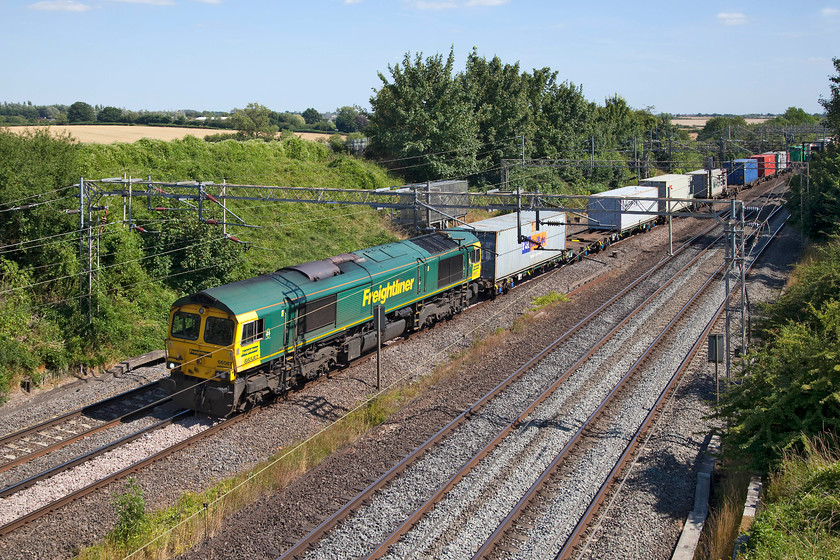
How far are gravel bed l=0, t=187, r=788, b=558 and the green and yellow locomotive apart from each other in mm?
844

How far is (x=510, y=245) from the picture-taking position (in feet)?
92.3

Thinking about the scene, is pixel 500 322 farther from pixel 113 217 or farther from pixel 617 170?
pixel 617 170

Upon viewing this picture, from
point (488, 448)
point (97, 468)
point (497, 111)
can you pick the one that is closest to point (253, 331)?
point (97, 468)

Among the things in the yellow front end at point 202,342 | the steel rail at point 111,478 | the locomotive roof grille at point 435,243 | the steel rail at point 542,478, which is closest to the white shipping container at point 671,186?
the locomotive roof grille at point 435,243

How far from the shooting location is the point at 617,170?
210 feet

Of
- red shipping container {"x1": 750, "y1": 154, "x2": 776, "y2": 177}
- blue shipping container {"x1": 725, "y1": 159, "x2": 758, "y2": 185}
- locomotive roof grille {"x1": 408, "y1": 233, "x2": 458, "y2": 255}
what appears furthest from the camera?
red shipping container {"x1": 750, "y1": 154, "x2": 776, "y2": 177}

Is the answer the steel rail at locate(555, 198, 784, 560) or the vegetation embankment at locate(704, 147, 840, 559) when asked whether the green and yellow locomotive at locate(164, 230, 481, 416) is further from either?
the vegetation embankment at locate(704, 147, 840, 559)

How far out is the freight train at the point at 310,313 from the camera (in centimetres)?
1564

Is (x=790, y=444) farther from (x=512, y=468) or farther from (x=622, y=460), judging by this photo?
(x=512, y=468)

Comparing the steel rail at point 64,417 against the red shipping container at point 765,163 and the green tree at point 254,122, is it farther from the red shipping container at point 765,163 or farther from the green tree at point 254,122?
the red shipping container at point 765,163

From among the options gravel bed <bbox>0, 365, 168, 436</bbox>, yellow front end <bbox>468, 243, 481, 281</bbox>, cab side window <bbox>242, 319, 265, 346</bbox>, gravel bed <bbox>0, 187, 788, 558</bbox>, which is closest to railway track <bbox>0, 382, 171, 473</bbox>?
gravel bed <bbox>0, 365, 168, 436</bbox>

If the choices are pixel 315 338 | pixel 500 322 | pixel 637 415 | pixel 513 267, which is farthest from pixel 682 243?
pixel 315 338

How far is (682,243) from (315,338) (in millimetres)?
29070

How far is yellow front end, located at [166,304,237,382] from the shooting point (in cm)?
1540
